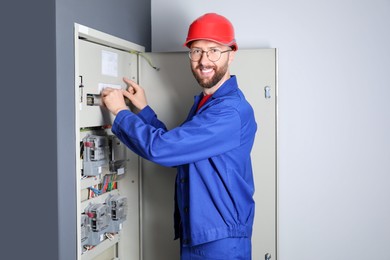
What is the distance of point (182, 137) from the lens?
1594 millimetres

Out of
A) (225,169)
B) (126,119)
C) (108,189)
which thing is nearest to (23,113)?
(126,119)

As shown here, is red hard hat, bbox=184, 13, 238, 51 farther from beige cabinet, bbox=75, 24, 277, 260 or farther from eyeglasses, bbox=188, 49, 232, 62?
beige cabinet, bbox=75, 24, 277, 260

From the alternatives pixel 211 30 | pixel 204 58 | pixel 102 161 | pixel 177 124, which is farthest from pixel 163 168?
pixel 211 30

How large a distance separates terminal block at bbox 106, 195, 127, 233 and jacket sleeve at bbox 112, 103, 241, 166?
1.34 feet

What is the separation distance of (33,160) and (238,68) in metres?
1.12

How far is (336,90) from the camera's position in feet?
7.59

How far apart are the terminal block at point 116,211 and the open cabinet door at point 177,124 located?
293 millimetres

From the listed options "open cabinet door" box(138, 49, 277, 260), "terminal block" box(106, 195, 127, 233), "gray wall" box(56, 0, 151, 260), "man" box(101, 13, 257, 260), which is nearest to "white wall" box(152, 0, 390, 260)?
"open cabinet door" box(138, 49, 277, 260)

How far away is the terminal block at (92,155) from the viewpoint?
170 centimetres

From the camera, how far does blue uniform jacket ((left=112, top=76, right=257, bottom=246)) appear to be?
160cm

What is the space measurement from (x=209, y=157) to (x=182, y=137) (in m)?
0.17

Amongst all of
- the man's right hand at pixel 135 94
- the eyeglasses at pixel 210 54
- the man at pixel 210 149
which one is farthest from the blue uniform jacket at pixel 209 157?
the man's right hand at pixel 135 94

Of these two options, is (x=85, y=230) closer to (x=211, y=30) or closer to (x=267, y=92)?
(x=211, y=30)

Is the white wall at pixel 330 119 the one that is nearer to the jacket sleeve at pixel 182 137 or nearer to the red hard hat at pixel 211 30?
the red hard hat at pixel 211 30
